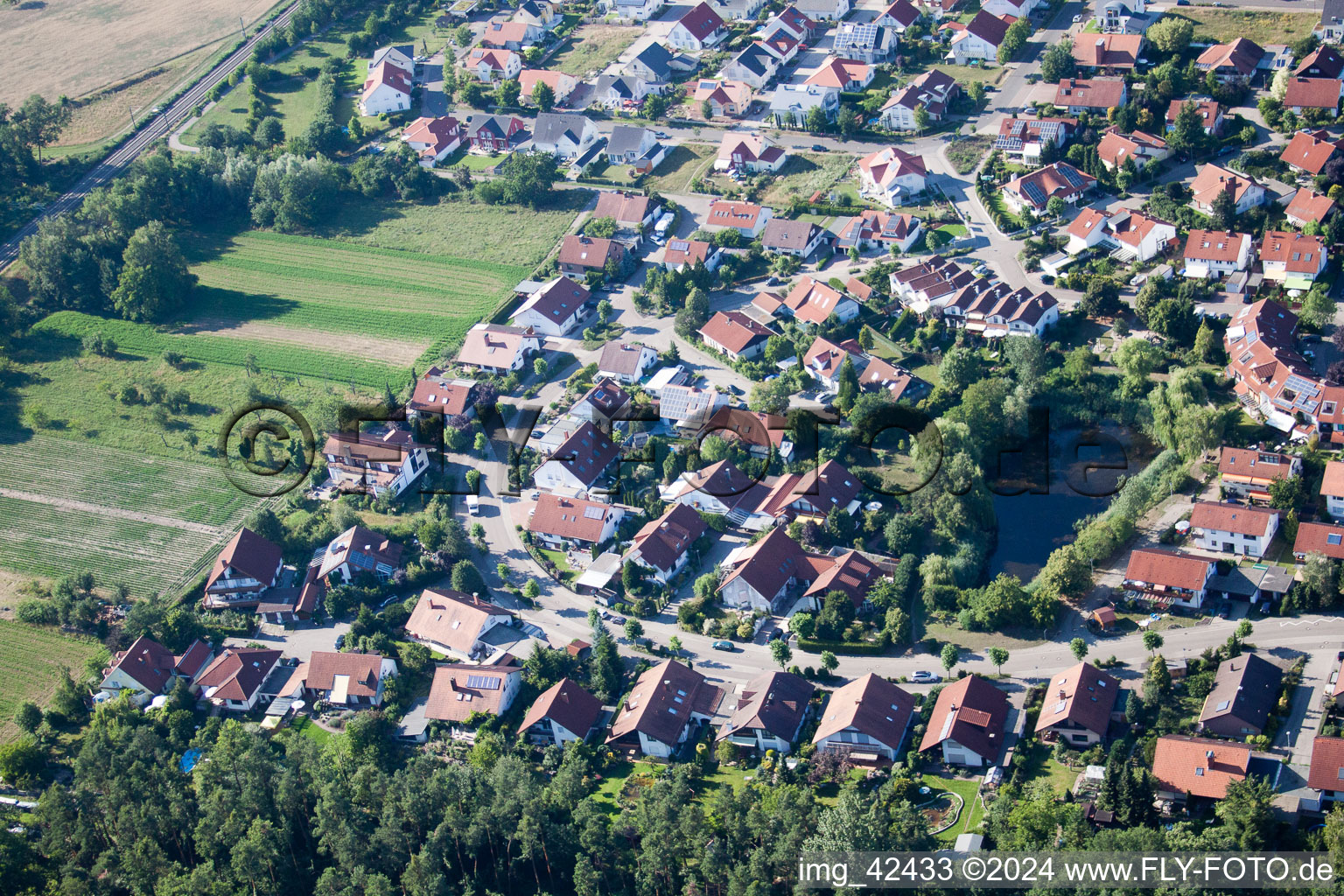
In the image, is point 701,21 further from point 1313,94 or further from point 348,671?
point 348,671

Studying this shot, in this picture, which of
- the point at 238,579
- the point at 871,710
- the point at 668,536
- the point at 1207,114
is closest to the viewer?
the point at 871,710

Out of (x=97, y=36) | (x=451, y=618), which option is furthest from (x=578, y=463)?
(x=97, y=36)

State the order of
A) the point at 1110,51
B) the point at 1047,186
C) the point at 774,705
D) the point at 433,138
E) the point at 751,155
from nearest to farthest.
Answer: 1. the point at 774,705
2. the point at 1047,186
3. the point at 751,155
4. the point at 1110,51
5. the point at 433,138

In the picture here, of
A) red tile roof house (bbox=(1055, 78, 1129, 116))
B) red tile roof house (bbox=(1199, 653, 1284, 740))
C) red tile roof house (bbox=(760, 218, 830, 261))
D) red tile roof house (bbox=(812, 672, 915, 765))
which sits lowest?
red tile roof house (bbox=(812, 672, 915, 765))

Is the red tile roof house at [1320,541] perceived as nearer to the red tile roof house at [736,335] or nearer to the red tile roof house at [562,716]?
the red tile roof house at [736,335]

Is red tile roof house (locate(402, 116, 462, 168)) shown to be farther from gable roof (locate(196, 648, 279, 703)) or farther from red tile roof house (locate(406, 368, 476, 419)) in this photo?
gable roof (locate(196, 648, 279, 703))

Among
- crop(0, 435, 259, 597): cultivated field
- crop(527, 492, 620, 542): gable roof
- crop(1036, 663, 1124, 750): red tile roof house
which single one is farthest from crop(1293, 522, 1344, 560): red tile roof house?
crop(0, 435, 259, 597): cultivated field
